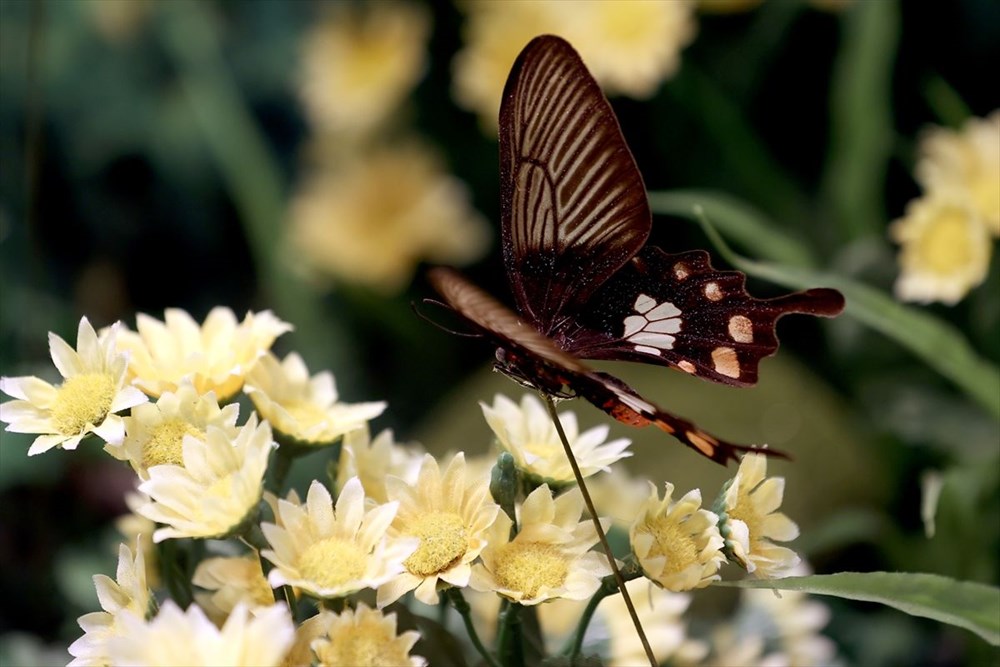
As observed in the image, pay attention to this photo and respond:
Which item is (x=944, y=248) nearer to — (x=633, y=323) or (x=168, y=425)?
(x=633, y=323)

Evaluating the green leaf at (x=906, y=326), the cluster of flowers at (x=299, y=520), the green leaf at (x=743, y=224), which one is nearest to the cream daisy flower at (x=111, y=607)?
Answer: the cluster of flowers at (x=299, y=520)

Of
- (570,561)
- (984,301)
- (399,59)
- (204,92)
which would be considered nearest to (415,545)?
(570,561)

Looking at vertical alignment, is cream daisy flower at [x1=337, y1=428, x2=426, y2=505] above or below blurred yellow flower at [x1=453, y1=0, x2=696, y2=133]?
below

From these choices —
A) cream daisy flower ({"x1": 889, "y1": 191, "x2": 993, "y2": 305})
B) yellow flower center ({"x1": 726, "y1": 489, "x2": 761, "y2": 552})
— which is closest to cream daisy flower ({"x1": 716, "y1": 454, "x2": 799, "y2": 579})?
yellow flower center ({"x1": 726, "y1": 489, "x2": 761, "y2": 552})

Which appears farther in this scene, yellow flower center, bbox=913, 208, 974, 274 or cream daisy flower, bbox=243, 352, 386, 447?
yellow flower center, bbox=913, 208, 974, 274

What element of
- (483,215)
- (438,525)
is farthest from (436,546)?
(483,215)

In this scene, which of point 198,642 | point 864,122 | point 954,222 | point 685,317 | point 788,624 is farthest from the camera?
point 864,122

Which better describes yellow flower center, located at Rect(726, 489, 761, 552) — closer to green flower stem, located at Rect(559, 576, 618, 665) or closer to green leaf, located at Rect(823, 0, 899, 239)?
green flower stem, located at Rect(559, 576, 618, 665)
